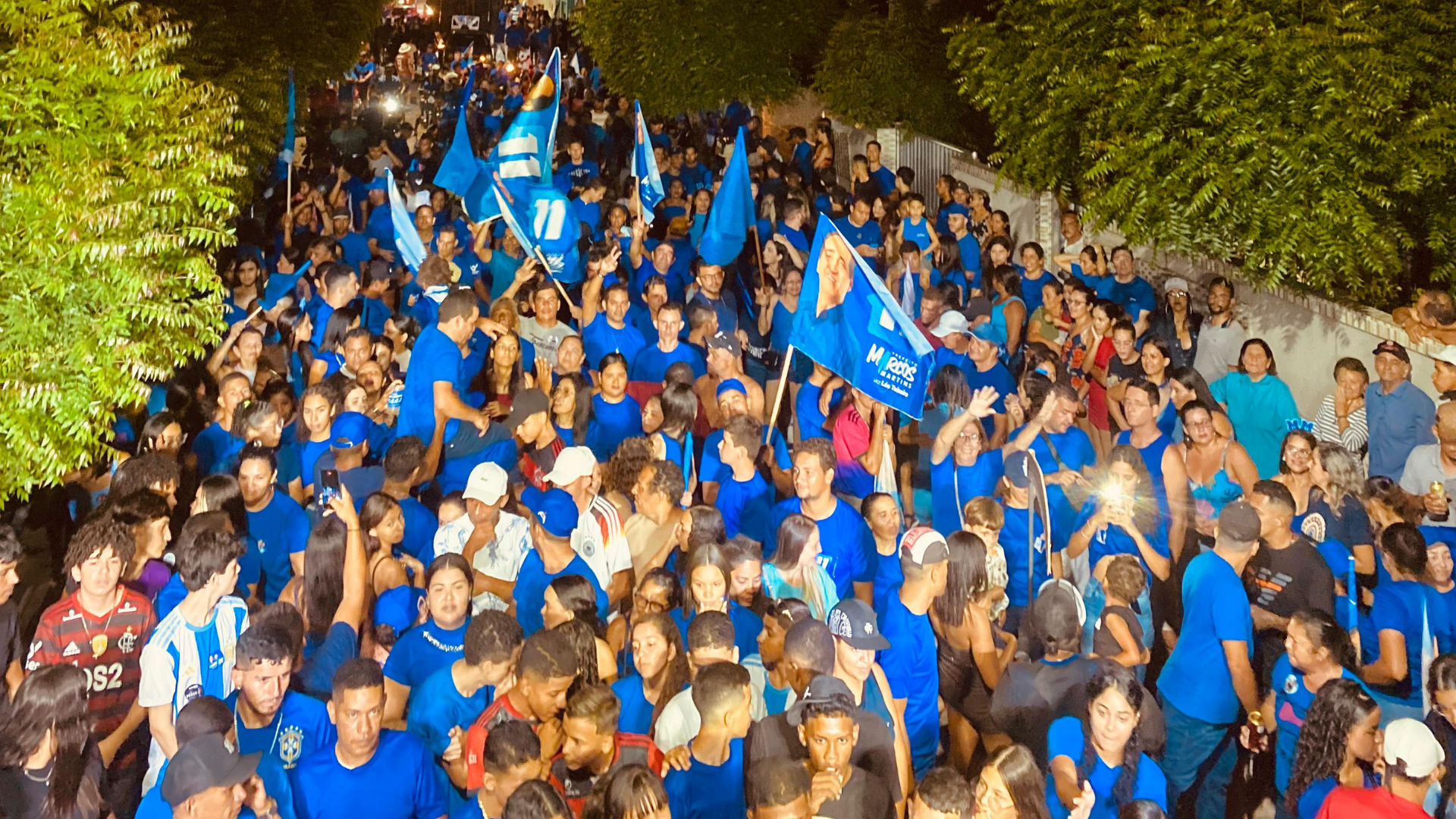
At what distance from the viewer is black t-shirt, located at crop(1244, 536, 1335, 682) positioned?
226 inches

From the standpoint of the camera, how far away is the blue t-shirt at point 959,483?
734cm

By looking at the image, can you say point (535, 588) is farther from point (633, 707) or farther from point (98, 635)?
point (98, 635)

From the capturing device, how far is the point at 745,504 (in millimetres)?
6984

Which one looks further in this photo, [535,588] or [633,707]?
[535,588]

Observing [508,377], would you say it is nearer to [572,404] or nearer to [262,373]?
[572,404]

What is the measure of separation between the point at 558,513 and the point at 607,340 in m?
3.23

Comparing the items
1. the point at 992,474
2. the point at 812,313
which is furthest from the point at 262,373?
the point at 992,474

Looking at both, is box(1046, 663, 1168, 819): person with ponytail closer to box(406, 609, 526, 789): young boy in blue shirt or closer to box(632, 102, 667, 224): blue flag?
box(406, 609, 526, 789): young boy in blue shirt

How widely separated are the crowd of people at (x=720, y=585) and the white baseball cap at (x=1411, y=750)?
0.05 ft

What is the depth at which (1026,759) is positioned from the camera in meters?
4.32

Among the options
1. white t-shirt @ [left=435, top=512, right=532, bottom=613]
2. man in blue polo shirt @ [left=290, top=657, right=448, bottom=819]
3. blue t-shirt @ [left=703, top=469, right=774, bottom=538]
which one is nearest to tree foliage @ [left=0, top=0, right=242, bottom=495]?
white t-shirt @ [left=435, top=512, right=532, bottom=613]

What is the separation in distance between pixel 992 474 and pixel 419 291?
19.6 feet

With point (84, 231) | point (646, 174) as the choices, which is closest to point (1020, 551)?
point (84, 231)

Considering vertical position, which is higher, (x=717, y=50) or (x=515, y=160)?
(x=515, y=160)
